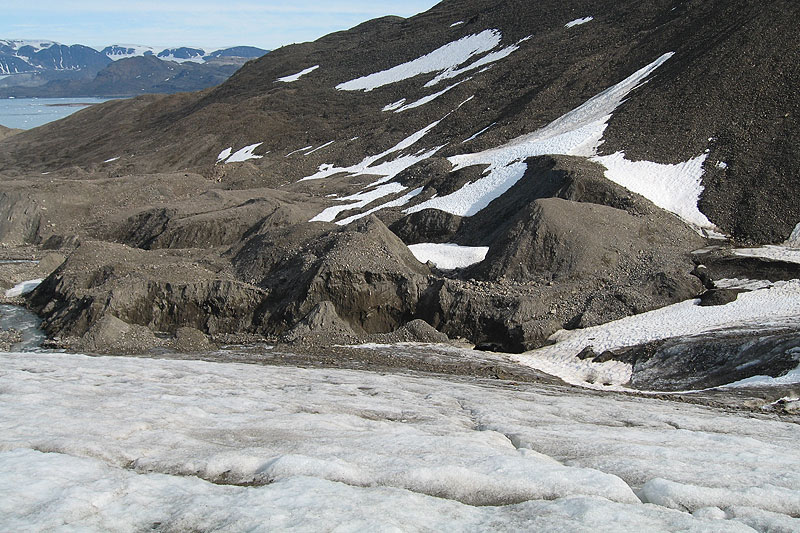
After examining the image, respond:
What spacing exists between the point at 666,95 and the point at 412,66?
4651 cm

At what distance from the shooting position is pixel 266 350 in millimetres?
23344

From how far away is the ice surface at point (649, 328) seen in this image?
21.7 meters

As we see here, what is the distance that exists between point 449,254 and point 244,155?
45.3 metres

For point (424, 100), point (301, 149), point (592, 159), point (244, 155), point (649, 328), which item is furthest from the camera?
point (244, 155)

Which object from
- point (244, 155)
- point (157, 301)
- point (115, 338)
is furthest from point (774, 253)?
point (244, 155)

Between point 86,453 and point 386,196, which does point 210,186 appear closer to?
point 386,196

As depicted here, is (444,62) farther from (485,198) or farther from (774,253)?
(774,253)

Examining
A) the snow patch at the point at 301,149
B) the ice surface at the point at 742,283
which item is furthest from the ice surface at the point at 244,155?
the ice surface at the point at 742,283

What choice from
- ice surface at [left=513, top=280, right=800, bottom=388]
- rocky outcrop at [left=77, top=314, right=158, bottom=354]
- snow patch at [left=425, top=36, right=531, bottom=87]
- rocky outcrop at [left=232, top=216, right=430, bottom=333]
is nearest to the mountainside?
rocky outcrop at [left=232, top=216, right=430, bottom=333]

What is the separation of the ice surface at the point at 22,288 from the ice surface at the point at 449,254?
19.5 metres

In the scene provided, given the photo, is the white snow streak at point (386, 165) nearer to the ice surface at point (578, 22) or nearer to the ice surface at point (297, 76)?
the ice surface at point (578, 22)

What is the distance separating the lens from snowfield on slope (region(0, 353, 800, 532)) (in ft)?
23.1

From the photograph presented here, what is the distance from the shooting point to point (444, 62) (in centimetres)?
8050

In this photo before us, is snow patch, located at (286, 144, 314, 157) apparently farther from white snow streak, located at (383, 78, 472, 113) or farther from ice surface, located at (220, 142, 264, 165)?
white snow streak, located at (383, 78, 472, 113)
